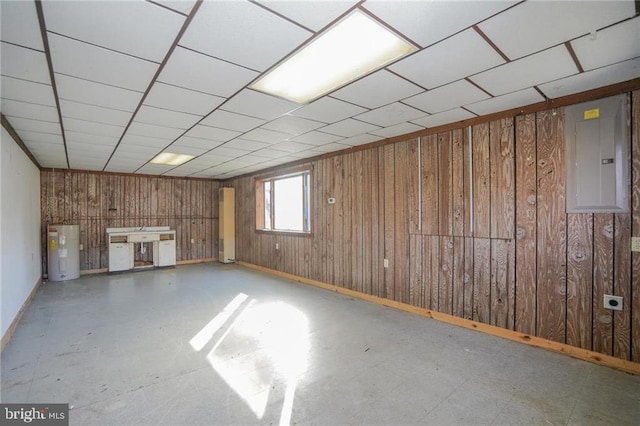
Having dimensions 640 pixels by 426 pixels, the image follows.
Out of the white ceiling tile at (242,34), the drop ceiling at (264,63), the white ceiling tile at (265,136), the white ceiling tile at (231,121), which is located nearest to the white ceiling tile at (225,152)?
the white ceiling tile at (265,136)

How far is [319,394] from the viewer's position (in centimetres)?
222

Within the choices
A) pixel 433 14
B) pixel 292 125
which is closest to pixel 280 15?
pixel 433 14

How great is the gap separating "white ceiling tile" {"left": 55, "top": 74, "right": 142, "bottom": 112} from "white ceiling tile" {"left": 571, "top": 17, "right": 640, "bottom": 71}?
338 centimetres

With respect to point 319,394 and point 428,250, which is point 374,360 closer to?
point 319,394

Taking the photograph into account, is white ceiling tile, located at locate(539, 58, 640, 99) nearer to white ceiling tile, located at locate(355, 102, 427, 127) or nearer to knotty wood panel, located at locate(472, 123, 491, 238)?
knotty wood panel, located at locate(472, 123, 491, 238)

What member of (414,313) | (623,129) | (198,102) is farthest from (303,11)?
(414,313)

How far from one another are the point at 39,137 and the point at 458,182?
5473 millimetres

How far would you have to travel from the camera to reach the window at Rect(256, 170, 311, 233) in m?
6.13

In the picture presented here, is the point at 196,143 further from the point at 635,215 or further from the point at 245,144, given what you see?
the point at 635,215

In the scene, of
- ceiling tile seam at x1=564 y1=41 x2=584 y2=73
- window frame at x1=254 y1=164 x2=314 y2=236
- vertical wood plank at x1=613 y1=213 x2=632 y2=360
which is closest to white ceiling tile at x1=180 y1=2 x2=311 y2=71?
ceiling tile seam at x1=564 y1=41 x2=584 y2=73

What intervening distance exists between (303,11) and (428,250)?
3.20 meters

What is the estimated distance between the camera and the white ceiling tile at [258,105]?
276cm

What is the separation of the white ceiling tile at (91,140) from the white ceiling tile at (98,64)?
2.06 metres

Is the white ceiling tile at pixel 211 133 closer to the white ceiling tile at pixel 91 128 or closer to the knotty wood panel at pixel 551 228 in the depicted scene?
the white ceiling tile at pixel 91 128
